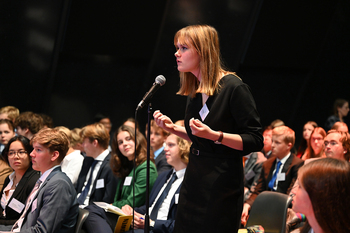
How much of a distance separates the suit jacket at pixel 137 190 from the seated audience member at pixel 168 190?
12 cm

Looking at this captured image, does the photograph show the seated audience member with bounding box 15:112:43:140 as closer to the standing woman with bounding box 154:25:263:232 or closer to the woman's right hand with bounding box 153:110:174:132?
the woman's right hand with bounding box 153:110:174:132

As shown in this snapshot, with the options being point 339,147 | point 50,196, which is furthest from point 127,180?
point 339,147

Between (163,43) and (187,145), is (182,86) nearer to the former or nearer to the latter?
(187,145)

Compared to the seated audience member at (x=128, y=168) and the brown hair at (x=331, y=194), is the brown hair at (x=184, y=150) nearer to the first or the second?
the seated audience member at (x=128, y=168)

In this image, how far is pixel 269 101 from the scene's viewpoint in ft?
25.5

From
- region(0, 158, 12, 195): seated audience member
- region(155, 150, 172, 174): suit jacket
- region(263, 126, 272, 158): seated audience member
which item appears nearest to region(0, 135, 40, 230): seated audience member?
region(0, 158, 12, 195): seated audience member

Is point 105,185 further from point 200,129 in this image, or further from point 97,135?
point 200,129

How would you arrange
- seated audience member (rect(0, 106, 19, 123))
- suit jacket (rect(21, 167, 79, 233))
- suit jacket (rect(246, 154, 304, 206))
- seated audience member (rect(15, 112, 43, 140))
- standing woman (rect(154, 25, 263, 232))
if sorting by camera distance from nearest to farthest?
standing woman (rect(154, 25, 263, 232)) < suit jacket (rect(21, 167, 79, 233)) < suit jacket (rect(246, 154, 304, 206)) < seated audience member (rect(15, 112, 43, 140)) < seated audience member (rect(0, 106, 19, 123))

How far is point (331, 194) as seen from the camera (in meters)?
1.13

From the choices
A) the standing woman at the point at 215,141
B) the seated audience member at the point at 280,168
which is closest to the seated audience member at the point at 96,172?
the seated audience member at the point at 280,168

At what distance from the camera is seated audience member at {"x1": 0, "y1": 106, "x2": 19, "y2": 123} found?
571cm

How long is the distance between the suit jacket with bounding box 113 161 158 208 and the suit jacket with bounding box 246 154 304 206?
46.5 inches

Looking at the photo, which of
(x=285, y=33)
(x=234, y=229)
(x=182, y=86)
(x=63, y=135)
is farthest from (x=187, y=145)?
(x=285, y=33)

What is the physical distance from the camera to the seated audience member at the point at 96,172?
3770mm
